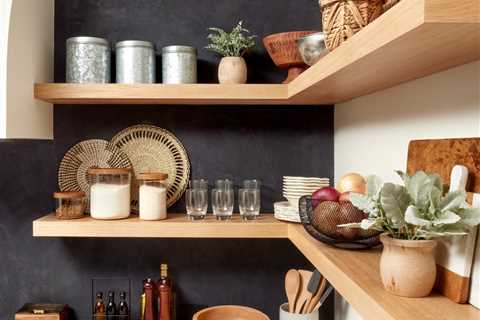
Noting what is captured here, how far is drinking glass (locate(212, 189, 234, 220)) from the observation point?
1.65 meters

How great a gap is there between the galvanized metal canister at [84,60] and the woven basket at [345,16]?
920 mm

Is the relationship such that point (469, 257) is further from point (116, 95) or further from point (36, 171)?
point (36, 171)

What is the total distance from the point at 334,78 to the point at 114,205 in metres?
0.92

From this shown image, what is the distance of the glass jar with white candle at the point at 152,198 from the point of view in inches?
64.2

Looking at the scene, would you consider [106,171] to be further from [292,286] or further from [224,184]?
[292,286]

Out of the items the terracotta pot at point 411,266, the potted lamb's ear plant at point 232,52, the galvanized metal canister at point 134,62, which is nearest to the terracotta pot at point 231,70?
the potted lamb's ear plant at point 232,52

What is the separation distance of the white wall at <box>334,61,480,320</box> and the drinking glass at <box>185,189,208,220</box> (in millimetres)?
515

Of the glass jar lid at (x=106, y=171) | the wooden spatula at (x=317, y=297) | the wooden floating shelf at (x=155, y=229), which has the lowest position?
the wooden spatula at (x=317, y=297)

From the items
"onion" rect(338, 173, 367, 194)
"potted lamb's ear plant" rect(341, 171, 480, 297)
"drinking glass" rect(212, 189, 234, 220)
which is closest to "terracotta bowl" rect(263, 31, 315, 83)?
"drinking glass" rect(212, 189, 234, 220)

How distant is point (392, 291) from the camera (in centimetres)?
74

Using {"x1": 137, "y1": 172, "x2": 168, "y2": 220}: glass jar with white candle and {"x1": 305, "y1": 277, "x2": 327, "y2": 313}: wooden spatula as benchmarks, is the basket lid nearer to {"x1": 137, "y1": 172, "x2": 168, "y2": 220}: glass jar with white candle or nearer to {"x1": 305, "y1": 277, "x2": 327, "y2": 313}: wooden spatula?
{"x1": 137, "y1": 172, "x2": 168, "y2": 220}: glass jar with white candle

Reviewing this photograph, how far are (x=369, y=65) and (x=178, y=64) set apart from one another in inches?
35.2

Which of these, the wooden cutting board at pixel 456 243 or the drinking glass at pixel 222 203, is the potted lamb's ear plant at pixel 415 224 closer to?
the wooden cutting board at pixel 456 243

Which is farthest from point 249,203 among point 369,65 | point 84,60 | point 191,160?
point 369,65
